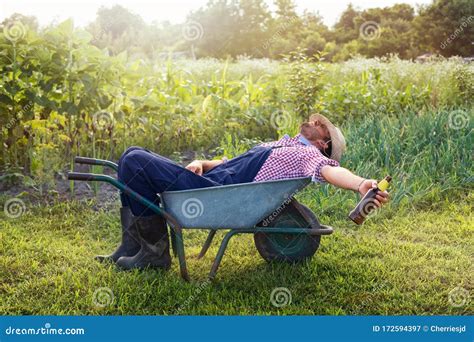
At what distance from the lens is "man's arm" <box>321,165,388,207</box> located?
2361 millimetres

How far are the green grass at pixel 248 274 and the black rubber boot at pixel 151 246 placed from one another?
0.05m

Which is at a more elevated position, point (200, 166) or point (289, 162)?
point (289, 162)

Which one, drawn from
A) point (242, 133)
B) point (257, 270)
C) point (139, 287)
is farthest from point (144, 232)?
point (242, 133)

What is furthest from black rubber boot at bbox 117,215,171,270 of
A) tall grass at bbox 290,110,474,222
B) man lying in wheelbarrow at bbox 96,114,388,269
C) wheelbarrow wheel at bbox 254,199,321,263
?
tall grass at bbox 290,110,474,222

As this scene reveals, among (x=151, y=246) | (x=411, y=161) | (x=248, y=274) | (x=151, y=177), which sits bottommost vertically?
(x=248, y=274)

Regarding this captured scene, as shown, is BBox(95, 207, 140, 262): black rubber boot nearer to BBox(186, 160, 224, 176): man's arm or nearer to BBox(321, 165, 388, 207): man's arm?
BBox(186, 160, 224, 176): man's arm

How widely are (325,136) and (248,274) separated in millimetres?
802

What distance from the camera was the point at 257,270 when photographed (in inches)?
119

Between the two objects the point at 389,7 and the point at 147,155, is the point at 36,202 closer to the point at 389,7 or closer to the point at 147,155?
the point at 147,155

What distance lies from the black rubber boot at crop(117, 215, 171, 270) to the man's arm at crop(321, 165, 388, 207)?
842mm

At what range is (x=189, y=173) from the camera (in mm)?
2822

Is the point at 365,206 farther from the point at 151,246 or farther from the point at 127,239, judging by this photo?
the point at 127,239

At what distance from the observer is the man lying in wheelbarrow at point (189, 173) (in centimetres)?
279

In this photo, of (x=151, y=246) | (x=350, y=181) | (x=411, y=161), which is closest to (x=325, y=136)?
(x=350, y=181)
